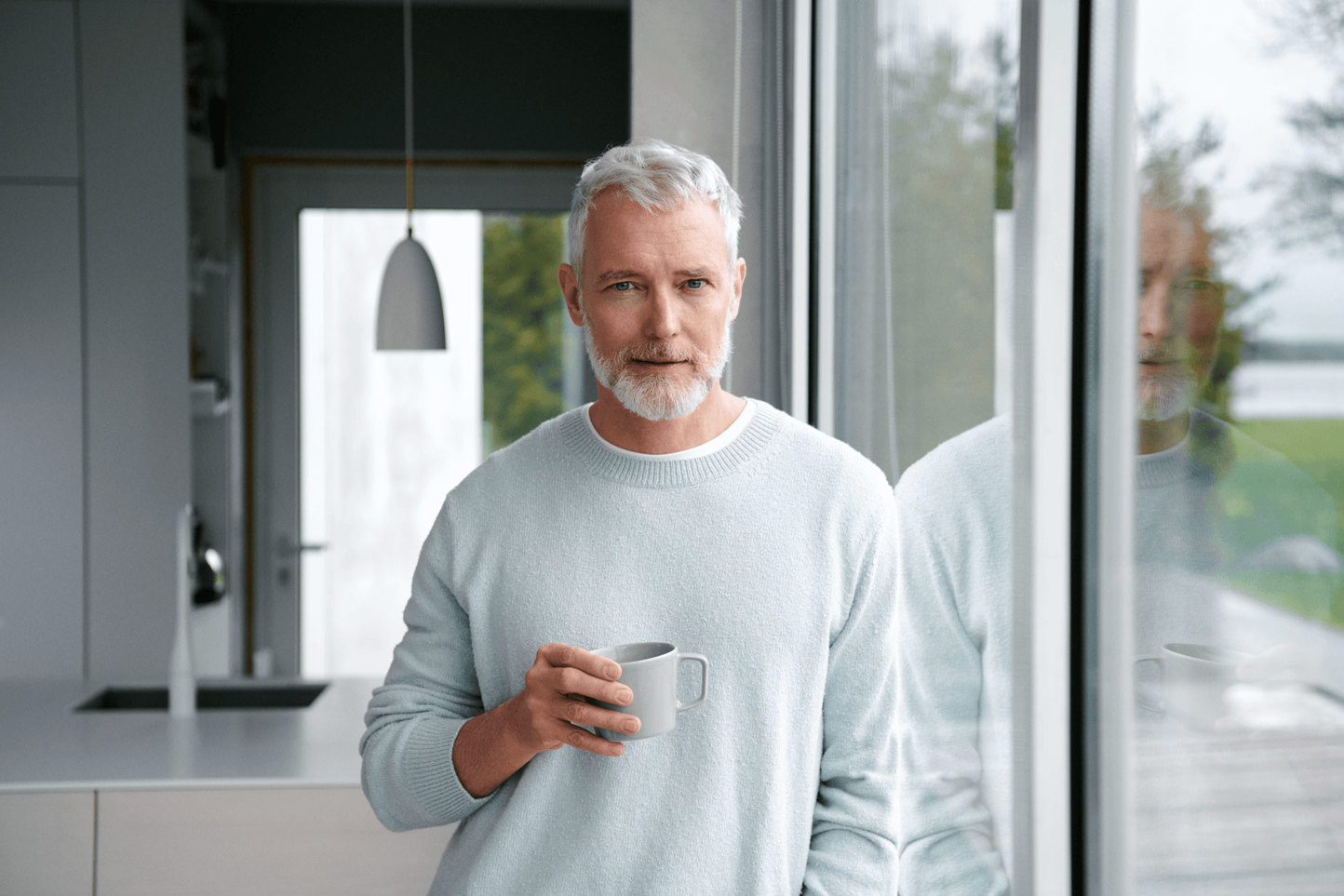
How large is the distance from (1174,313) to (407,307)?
198 centimetres

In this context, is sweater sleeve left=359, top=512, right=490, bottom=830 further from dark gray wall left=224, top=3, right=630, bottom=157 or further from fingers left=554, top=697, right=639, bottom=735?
dark gray wall left=224, top=3, right=630, bottom=157

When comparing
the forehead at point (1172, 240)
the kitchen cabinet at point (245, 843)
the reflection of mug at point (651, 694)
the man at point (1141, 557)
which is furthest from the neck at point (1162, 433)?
the kitchen cabinet at point (245, 843)

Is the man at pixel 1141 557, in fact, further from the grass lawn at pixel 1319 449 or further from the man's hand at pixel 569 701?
the man's hand at pixel 569 701

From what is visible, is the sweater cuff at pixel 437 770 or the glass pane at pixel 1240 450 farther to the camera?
the sweater cuff at pixel 437 770

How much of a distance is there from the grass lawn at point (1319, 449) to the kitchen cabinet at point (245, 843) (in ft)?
5.54

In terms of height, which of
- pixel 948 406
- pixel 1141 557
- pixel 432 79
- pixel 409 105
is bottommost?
pixel 1141 557

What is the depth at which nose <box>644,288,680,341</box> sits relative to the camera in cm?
101

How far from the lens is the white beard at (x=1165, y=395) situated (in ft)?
2.45

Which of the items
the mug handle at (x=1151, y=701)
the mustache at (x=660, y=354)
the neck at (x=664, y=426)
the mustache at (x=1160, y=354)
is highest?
the mustache at (x=660, y=354)

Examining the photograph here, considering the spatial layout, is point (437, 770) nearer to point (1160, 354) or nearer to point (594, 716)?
point (594, 716)

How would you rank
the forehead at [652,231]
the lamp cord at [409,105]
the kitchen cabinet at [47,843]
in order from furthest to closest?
the lamp cord at [409,105] < the kitchen cabinet at [47,843] < the forehead at [652,231]

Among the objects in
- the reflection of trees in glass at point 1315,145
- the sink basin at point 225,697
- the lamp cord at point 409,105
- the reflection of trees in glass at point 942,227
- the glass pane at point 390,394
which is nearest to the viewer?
the reflection of trees in glass at point 1315,145

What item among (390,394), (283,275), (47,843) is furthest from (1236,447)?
(283,275)

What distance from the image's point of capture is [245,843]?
194 cm
